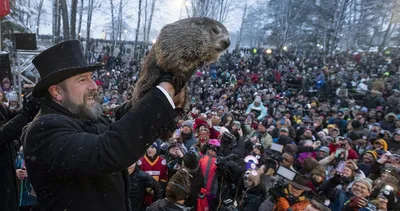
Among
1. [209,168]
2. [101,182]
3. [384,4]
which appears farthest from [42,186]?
[384,4]

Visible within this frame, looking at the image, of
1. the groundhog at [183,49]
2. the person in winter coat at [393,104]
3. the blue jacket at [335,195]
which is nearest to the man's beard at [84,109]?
the groundhog at [183,49]

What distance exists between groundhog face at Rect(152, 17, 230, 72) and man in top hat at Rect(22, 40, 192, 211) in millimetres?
103

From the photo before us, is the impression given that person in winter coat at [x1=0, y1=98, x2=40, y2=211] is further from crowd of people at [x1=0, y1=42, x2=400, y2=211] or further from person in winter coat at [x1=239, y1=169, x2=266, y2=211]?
person in winter coat at [x1=239, y1=169, x2=266, y2=211]

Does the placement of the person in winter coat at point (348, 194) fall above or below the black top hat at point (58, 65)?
below

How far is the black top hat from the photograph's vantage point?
1609 mm

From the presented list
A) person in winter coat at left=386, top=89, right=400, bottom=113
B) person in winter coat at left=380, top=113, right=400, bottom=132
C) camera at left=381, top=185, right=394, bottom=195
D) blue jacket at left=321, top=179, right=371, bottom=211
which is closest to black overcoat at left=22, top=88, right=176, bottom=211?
blue jacket at left=321, top=179, right=371, bottom=211

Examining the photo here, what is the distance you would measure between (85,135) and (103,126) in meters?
0.43

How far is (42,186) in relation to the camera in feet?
5.15

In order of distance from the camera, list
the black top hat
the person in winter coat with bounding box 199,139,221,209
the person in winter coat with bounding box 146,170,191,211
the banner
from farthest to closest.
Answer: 1. the banner
2. the person in winter coat with bounding box 199,139,221,209
3. the person in winter coat with bounding box 146,170,191,211
4. the black top hat

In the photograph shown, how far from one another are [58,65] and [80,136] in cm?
51

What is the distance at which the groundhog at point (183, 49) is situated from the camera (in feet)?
4.91

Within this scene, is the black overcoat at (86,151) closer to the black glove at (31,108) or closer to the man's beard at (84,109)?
the man's beard at (84,109)

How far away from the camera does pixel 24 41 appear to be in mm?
7227

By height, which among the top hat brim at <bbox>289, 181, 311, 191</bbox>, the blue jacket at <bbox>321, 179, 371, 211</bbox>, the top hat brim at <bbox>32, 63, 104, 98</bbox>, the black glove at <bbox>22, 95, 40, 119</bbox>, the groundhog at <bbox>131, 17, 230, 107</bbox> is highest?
→ the groundhog at <bbox>131, 17, 230, 107</bbox>
